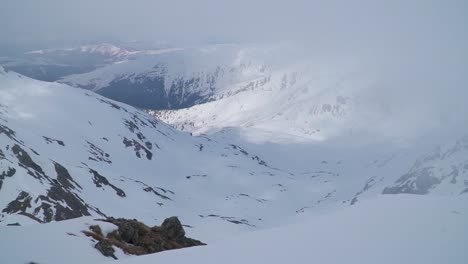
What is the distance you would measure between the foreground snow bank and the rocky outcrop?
12.1 m

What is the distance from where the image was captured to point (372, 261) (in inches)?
340

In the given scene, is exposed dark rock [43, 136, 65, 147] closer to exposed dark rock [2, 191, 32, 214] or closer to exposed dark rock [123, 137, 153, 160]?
exposed dark rock [123, 137, 153, 160]

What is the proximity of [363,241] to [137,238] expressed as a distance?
1997cm

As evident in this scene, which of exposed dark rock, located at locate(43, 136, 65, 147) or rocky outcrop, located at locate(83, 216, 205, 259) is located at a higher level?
exposed dark rock, located at locate(43, 136, 65, 147)

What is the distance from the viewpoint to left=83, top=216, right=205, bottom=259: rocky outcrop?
22484 mm

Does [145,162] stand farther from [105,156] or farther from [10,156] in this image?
[10,156]

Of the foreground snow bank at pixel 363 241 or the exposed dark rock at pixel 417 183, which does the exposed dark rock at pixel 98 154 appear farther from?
the foreground snow bank at pixel 363 241

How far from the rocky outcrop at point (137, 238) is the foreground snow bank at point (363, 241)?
39.5ft

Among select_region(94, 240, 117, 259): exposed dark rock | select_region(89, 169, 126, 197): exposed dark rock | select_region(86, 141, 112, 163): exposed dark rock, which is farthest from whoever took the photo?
select_region(86, 141, 112, 163): exposed dark rock

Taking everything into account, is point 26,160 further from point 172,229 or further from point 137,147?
point 137,147

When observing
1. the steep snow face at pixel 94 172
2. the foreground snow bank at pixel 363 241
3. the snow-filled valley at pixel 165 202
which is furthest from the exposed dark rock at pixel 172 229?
the foreground snow bank at pixel 363 241

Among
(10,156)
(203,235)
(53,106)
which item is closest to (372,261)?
(10,156)

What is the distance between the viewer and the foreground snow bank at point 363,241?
29.3 ft

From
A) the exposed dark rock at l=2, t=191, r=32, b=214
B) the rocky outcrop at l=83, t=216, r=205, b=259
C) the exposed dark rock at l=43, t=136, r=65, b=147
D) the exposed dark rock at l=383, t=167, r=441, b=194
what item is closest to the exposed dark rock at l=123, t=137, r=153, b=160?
the exposed dark rock at l=43, t=136, r=65, b=147
